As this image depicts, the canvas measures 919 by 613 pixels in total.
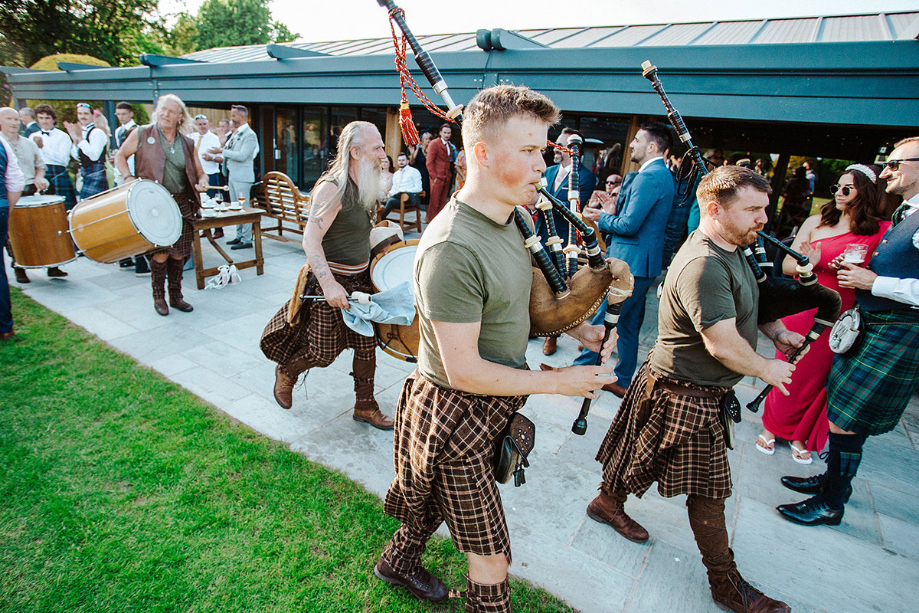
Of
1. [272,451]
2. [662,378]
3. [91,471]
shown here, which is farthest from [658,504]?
[91,471]

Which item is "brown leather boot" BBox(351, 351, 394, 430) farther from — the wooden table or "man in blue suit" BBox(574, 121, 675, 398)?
the wooden table

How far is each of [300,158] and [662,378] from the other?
13908 millimetres

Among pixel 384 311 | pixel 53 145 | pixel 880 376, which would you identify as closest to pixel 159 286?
pixel 384 311

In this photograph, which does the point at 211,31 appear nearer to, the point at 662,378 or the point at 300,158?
the point at 300,158

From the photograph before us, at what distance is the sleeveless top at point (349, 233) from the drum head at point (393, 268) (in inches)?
7.4

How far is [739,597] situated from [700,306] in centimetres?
132

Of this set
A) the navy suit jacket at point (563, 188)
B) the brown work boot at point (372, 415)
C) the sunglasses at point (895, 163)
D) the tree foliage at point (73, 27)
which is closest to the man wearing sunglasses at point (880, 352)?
the sunglasses at point (895, 163)

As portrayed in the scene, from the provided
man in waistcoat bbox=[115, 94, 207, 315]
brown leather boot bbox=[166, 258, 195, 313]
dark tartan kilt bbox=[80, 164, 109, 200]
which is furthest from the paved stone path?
dark tartan kilt bbox=[80, 164, 109, 200]

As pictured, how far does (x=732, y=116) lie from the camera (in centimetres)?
509

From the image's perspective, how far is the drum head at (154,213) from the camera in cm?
446

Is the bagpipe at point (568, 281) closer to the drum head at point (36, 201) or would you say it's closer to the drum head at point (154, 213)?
the drum head at point (154, 213)

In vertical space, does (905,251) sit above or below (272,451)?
above

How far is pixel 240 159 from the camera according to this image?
25.2 ft

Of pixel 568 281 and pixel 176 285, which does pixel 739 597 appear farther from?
pixel 176 285
